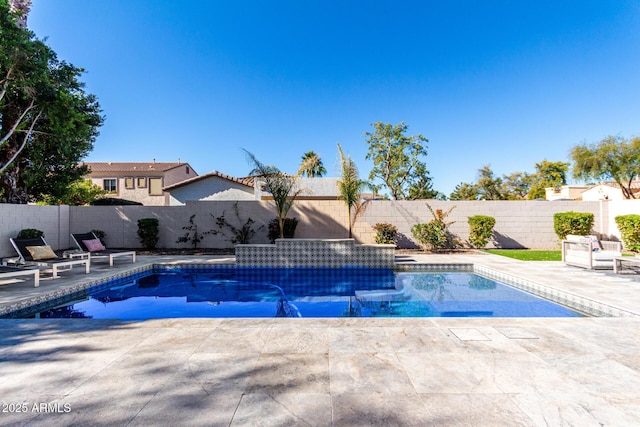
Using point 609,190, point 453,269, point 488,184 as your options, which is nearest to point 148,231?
point 453,269

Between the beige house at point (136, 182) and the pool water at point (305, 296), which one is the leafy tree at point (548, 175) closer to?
the pool water at point (305, 296)

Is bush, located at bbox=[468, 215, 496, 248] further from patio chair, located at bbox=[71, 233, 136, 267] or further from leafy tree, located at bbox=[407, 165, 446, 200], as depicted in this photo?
leafy tree, located at bbox=[407, 165, 446, 200]

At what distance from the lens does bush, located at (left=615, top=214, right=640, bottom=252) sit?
34.9ft

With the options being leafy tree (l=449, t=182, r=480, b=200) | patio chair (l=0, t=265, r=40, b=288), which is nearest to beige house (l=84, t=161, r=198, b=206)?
patio chair (l=0, t=265, r=40, b=288)

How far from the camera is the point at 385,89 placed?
17.4 metres

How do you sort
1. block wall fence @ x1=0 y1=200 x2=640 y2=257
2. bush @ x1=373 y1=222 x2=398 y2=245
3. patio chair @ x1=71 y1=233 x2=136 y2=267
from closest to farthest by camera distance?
patio chair @ x1=71 y1=233 x2=136 y2=267, bush @ x1=373 y1=222 x2=398 y2=245, block wall fence @ x1=0 y1=200 x2=640 y2=257

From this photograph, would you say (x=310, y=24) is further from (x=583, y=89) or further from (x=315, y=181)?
(x=583, y=89)

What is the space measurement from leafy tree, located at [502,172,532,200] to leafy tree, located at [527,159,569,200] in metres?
0.70

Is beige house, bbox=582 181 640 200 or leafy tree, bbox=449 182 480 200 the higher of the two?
leafy tree, bbox=449 182 480 200

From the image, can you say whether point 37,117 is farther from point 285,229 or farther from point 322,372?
point 322,372

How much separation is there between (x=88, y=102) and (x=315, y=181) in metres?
14.7

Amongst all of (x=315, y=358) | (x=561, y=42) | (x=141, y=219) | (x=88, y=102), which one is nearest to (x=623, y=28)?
(x=561, y=42)

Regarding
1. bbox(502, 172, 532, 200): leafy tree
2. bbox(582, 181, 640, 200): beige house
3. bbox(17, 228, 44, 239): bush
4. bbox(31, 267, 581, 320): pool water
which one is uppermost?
bbox(502, 172, 532, 200): leafy tree

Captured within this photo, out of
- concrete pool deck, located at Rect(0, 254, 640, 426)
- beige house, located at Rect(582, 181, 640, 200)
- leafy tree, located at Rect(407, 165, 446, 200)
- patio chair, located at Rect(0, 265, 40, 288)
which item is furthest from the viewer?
beige house, located at Rect(582, 181, 640, 200)
